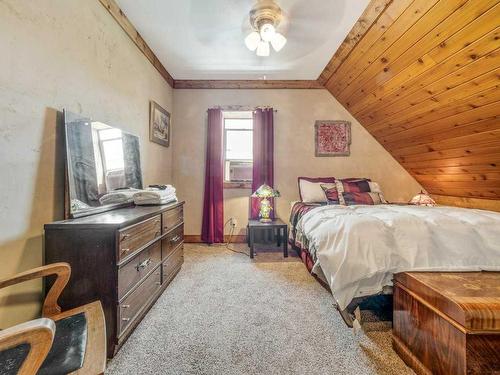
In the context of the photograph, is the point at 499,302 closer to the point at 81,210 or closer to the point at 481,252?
the point at 481,252

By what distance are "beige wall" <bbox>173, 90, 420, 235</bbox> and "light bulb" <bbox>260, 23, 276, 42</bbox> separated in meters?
1.81

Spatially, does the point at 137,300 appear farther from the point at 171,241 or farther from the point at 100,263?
the point at 171,241

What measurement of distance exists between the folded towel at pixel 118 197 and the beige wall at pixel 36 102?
32 centimetres

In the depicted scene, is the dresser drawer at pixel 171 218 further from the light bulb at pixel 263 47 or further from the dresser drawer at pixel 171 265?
the light bulb at pixel 263 47

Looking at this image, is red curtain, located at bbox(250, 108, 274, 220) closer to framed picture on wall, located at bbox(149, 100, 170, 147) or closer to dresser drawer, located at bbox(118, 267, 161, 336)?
framed picture on wall, located at bbox(149, 100, 170, 147)

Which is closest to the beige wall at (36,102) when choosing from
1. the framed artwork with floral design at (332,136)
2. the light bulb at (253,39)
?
the light bulb at (253,39)

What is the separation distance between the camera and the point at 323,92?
12.5 ft

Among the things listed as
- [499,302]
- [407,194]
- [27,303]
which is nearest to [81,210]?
[27,303]

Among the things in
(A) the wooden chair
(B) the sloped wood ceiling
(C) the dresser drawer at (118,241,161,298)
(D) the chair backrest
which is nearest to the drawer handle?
(C) the dresser drawer at (118,241,161,298)

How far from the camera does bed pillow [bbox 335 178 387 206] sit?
10.4ft

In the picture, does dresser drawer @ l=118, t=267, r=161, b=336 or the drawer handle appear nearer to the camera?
dresser drawer @ l=118, t=267, r=161, b=336

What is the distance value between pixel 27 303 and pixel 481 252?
264cm

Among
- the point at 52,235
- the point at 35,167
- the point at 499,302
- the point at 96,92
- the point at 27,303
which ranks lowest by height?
the point at 27,303

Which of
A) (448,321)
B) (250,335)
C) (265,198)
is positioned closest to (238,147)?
(265,198)
